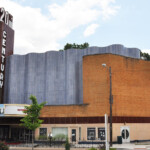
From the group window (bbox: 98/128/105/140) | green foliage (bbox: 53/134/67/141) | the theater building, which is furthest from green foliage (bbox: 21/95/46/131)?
window (bbox: 98/128/105/140)

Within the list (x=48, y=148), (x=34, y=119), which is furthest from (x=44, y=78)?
(x=48, y=148)

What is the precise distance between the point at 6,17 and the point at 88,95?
2742 centimetres

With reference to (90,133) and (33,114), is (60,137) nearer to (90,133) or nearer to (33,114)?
(90,133)

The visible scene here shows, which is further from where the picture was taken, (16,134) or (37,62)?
(37,62)

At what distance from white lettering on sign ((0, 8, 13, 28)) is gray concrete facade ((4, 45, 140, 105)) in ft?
26.7

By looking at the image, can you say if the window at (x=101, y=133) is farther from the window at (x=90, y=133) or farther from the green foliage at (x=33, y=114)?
the green foliage at (x=33, y=114)

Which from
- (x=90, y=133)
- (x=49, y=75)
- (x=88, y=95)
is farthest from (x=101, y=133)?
(x=49, y=75)

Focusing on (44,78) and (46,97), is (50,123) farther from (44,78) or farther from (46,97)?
(44,78)

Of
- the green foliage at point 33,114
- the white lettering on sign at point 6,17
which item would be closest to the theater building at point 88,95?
the green foliage at point 33,114

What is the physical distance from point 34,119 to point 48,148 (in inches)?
178

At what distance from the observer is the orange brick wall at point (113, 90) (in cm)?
4144

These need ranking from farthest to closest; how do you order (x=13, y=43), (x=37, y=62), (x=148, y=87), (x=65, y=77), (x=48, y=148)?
(x=13, y=43) < (x=37, y=62) < (x=65, y=77) < (x=148, y=87) < (x=48, y=148)

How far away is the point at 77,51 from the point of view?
50250 millimetres

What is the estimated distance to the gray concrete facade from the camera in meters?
48.3
